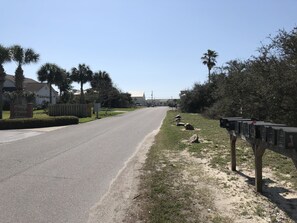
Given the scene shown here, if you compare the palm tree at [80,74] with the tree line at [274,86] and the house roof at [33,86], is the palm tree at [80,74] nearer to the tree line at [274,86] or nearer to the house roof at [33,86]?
the house roof at [33,86]

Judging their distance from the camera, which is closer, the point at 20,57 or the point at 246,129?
Result: the point at 246,129

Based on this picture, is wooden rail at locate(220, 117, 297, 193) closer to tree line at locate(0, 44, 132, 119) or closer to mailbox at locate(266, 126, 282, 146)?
mailbox at locate(266, 126, 282, 146)

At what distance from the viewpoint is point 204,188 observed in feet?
27.2

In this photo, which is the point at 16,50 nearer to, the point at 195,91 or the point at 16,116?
the point at 16,116

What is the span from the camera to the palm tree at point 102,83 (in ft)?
308

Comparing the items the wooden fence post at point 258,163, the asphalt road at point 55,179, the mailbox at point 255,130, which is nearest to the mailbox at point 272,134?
the mailbox at point 255,130

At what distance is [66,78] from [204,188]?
73.4m

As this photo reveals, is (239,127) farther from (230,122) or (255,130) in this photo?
(255,130)

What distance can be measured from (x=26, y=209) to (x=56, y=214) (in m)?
0.59

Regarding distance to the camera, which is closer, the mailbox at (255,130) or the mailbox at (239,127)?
the mailbox at (255,130)

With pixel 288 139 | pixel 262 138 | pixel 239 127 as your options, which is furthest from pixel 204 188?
pixel 288 139

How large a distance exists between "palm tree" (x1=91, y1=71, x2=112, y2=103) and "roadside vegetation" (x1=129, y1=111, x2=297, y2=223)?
79.5m

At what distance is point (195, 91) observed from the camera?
5916 cm

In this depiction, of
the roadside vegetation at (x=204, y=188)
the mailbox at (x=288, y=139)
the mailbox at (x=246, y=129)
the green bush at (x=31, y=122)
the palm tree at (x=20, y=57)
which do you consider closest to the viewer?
the mailbox at (x=288, y=139)
